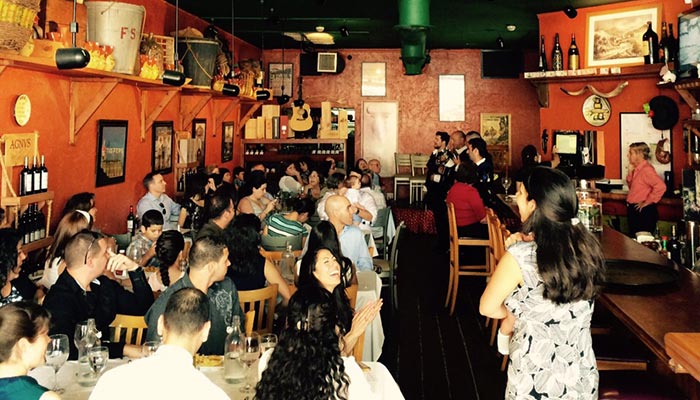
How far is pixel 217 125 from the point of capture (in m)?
10.1

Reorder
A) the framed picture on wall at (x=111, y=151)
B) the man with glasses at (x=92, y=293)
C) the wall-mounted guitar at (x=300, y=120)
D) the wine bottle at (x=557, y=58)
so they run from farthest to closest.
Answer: the wall-mounted guitar at (x=300, y=120)
the wine bottle at (x=557, y=58)
the framed picture on wall at (x=111, y=151)
the man with glasses at (x=92, y=293)

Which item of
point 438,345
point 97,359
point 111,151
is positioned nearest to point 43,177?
point 111,151

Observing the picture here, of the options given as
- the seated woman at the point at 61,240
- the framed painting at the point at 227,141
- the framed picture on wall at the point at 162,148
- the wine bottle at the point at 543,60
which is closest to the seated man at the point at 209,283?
the seated woman at the point at 61,240

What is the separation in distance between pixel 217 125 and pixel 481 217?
4784mm

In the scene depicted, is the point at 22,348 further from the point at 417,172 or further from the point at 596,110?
the point at 417,172

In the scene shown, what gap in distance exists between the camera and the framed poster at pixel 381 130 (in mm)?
13586

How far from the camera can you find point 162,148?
788 centimetres

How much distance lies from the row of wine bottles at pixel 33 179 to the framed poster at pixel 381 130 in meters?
9.00

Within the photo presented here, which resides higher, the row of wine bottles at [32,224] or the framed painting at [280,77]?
the framed painting at [280,77]

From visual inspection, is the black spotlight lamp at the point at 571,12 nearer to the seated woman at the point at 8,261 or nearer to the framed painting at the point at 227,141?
the framed painting at the point at 227,141

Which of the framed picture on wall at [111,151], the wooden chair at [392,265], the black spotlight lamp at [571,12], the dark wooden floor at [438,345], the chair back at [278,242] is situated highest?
the black spotlight lamp at [571,12]

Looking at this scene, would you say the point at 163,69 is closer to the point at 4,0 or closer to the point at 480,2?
the point at 4,0

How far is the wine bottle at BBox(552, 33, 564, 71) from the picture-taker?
29.5ft

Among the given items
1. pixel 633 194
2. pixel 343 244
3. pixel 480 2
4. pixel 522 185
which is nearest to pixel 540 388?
pixel 522 185
